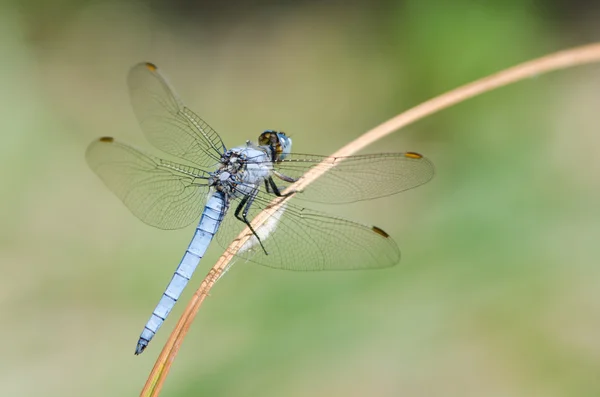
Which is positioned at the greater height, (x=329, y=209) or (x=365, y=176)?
(x=329, y=209)

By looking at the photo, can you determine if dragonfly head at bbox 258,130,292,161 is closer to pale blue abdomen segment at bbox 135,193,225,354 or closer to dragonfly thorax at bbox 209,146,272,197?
dragonfly thorax at bbox 209,146,272,197

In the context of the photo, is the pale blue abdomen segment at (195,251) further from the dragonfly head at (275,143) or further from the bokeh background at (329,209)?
the bokeh background at (329,209)

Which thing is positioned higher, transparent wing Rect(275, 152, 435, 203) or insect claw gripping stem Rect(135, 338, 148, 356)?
transparent wing Rect(275, 152, 435, 203)

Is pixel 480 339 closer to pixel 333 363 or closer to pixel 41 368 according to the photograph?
pixel 333 363

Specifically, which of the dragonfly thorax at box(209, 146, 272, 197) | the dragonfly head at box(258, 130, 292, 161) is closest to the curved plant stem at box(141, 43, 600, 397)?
the dragonfly thorax at box(209, 146, 272, 197)

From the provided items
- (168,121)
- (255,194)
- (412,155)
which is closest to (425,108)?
(412,155)

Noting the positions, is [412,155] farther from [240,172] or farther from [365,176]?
[240,172]

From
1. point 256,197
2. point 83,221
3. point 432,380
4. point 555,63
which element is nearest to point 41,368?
point 83,221
